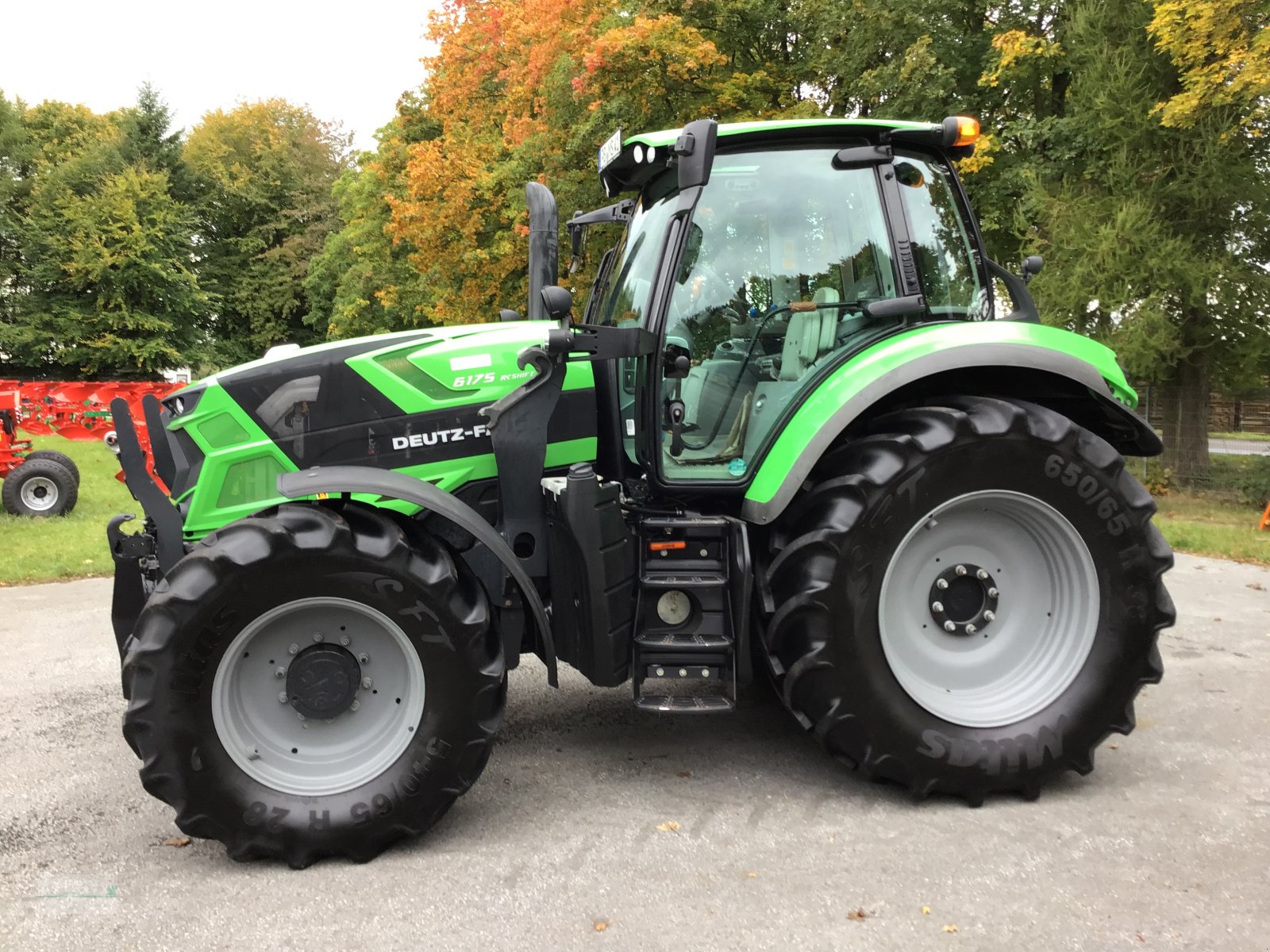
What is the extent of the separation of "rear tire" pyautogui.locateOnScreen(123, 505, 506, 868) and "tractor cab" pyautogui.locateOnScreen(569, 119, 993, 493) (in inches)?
41.3

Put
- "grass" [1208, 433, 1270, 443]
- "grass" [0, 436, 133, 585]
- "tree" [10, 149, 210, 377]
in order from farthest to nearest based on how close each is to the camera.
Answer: "tree" [10, 149, 210, 377] → "grass" [1208, 433, 1270, 443] → "grass" [0, 436, 133, 585]

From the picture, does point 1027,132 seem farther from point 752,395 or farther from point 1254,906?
point 1254,906

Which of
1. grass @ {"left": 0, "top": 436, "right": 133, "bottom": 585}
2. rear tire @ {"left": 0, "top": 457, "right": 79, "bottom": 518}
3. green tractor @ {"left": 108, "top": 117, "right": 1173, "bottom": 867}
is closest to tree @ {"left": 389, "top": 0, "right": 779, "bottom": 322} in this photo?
grass @ {"left": 0, "top": 436, "right": 133, "bottom": 585}

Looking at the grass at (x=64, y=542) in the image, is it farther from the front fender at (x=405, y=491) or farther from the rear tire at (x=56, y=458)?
the front fender at (x=405, y=491)

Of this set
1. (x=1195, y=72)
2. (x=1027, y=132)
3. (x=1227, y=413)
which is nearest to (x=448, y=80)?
(x=1027, y=132)

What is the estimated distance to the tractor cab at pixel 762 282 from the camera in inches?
145

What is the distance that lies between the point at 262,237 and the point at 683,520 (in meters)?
41.0

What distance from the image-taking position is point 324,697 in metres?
3.22

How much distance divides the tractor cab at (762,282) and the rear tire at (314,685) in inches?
41.3

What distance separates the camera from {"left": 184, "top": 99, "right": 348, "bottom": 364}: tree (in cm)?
3922

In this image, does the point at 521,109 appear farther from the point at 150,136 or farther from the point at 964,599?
the point at 150,136

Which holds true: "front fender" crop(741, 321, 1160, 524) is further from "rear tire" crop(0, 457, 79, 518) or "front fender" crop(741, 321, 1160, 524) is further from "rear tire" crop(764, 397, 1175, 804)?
"rear tire" crop(0, 457, 79, 518)

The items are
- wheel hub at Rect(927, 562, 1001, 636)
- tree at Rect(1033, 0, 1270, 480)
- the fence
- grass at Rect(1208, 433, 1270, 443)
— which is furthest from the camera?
grass at Rect(1208, 433, 1270, 443)

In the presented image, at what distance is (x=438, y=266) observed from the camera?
17.6m
